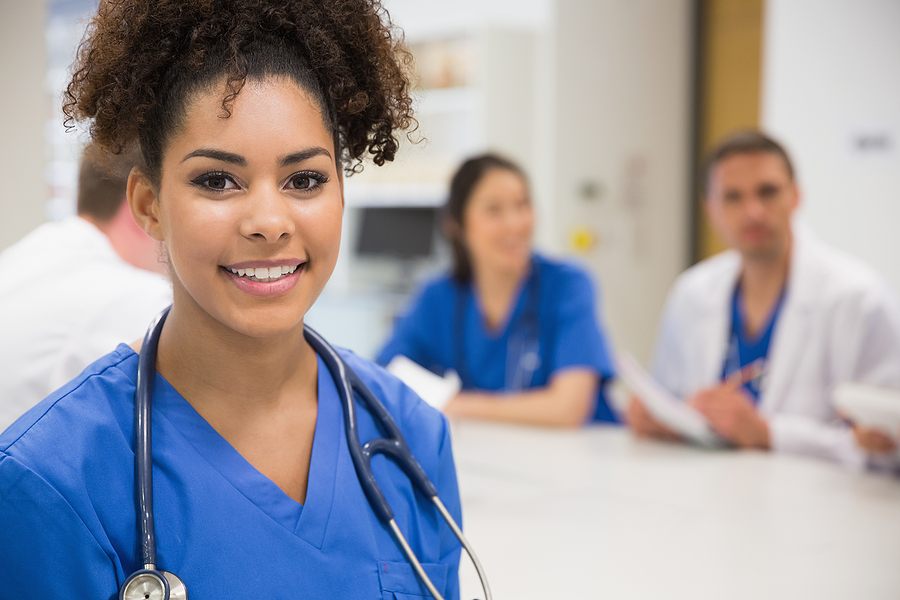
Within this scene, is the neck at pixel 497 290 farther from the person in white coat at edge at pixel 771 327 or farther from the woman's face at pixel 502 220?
the person in white coat at edge at pixel 771 327

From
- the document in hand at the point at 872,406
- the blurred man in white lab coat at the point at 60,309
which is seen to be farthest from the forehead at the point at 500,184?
the blurred man in white lab coat at the point at 60,309

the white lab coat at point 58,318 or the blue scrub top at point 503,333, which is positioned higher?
the white lab coat at point 58,318

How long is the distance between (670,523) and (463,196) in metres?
1.35

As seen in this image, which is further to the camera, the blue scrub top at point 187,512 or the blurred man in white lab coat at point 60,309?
the blurred man in white lab coat at point 60,309

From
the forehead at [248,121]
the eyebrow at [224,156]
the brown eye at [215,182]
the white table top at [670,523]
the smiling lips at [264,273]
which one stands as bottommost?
the white table top at [670,523]

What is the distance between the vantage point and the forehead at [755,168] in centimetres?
225

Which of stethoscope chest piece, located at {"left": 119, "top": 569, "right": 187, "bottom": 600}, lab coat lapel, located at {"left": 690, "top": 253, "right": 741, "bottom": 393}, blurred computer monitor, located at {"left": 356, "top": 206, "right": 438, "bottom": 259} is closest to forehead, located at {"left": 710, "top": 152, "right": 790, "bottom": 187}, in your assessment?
lab coat lapel, located at {"left": 690, "top": 253, "right": 741, "bottom": 393}

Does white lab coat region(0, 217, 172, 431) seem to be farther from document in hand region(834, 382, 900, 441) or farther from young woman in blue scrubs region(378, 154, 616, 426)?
document in hand region(834, 382, 900, 441)

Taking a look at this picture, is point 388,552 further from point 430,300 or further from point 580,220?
point 580,220

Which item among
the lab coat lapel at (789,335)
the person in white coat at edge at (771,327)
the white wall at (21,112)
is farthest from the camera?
the lab coat lapel at (789,335)

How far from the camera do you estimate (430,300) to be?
252 centimetres

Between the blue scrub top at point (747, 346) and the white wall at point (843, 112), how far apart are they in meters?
0.90

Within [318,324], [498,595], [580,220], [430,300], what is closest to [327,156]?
[498,595]

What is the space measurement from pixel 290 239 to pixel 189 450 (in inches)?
9.8
